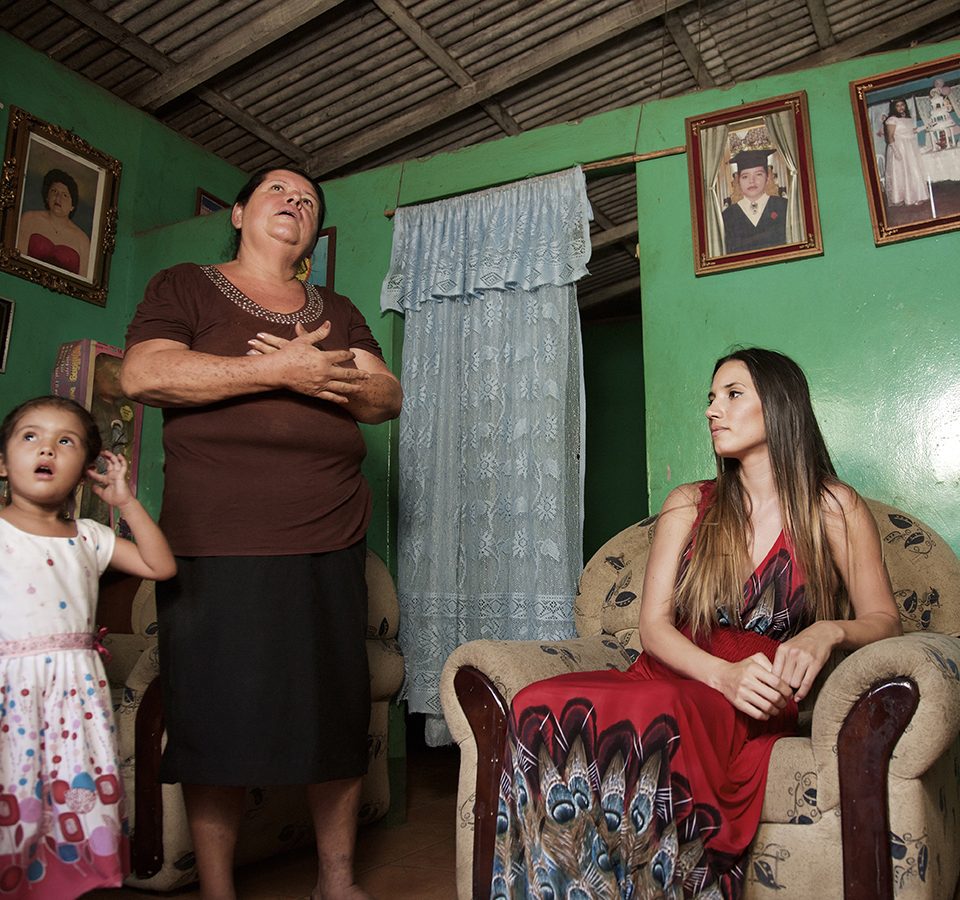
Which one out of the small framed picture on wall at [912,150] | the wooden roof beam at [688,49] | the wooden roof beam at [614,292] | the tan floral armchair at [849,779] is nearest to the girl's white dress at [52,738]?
the tan floral armchair at [849,779]

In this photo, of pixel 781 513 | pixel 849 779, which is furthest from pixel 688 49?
pixel 849 779

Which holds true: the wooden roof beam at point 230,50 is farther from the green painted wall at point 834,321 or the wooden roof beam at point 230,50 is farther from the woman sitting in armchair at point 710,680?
the woman sitting in armchair at point 710,680

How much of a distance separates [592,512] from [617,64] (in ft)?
12.8

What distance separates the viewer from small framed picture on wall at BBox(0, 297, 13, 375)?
3541 millimetres

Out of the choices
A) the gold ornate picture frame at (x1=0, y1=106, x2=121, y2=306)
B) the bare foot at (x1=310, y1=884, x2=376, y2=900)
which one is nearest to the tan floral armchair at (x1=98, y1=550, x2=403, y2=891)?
the bare foot at (x1=310, y1=884, x2=376, y2=900)

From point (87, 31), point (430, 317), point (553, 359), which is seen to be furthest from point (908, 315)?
point (87, 31)

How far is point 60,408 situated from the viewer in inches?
65.2

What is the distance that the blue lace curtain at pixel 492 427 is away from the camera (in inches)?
123

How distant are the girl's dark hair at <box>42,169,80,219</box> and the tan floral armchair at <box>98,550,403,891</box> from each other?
1852 mm

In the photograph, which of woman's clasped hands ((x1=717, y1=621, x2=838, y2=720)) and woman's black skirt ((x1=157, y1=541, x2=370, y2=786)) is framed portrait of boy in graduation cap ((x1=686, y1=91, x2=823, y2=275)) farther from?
woman's black skirt ((x1=157, y1=541, x2=370, y2=786))

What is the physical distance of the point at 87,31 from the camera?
368 cm

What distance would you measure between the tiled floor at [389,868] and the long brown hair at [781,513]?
1.03 metres

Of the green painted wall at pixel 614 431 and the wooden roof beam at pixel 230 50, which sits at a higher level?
the wooden roof beam at pixel 230 50

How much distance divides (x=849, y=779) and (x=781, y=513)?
0.57m
